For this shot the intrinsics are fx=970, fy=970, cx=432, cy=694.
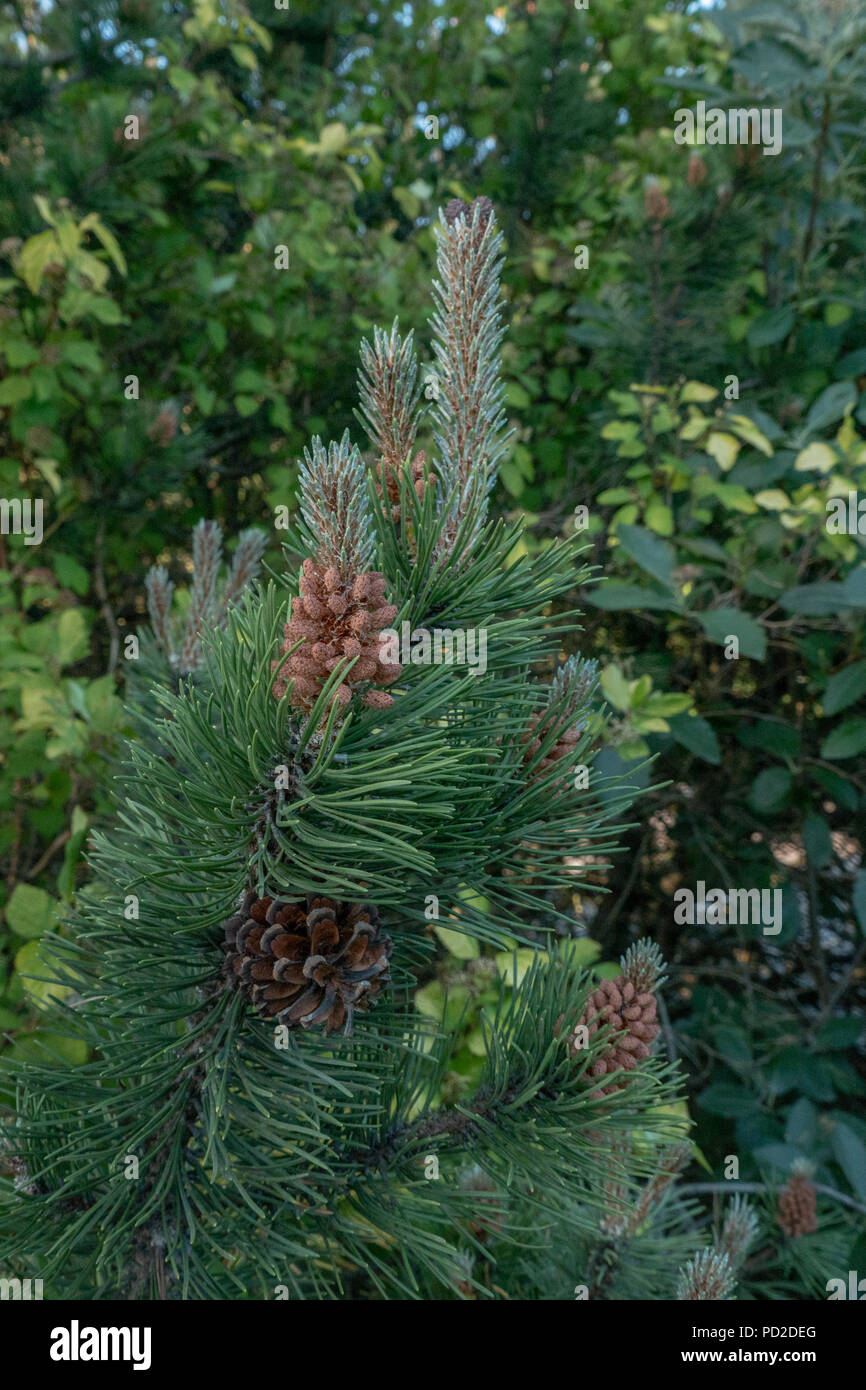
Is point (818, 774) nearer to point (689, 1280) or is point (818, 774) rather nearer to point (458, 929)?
point (689, 1280)

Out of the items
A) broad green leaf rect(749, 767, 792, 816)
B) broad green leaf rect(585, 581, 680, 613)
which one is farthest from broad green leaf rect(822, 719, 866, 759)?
broad green leaf rect(585, 581, 680, 613)

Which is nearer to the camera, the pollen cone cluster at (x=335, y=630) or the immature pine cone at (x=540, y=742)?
the pollen cone cluster at (x=335, y=630)

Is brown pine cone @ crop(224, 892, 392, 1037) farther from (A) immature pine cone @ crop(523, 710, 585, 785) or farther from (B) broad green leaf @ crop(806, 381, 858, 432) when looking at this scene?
(B) broad green leaf @ crop(806, 381, 858, 432)

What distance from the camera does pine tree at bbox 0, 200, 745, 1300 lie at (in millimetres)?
365

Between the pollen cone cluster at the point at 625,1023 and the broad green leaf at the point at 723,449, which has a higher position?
the broad green leaf at the point at 723,449

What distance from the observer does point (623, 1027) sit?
18.6 inches

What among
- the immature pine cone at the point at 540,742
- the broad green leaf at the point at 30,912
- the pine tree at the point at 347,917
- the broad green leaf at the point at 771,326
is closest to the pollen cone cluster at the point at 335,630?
the pine tree at the point at 347,917

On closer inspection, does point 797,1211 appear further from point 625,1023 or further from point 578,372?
point 578,372

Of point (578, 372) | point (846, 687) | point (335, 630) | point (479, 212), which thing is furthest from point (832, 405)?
point (335, 630)

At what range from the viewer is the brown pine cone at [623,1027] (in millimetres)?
467

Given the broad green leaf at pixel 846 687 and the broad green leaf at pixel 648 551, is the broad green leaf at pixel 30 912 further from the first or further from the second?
the broad green leaf at pixel 846 687

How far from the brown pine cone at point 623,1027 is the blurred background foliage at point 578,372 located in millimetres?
430

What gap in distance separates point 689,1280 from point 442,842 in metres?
0.32

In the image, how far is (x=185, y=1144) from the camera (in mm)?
444
